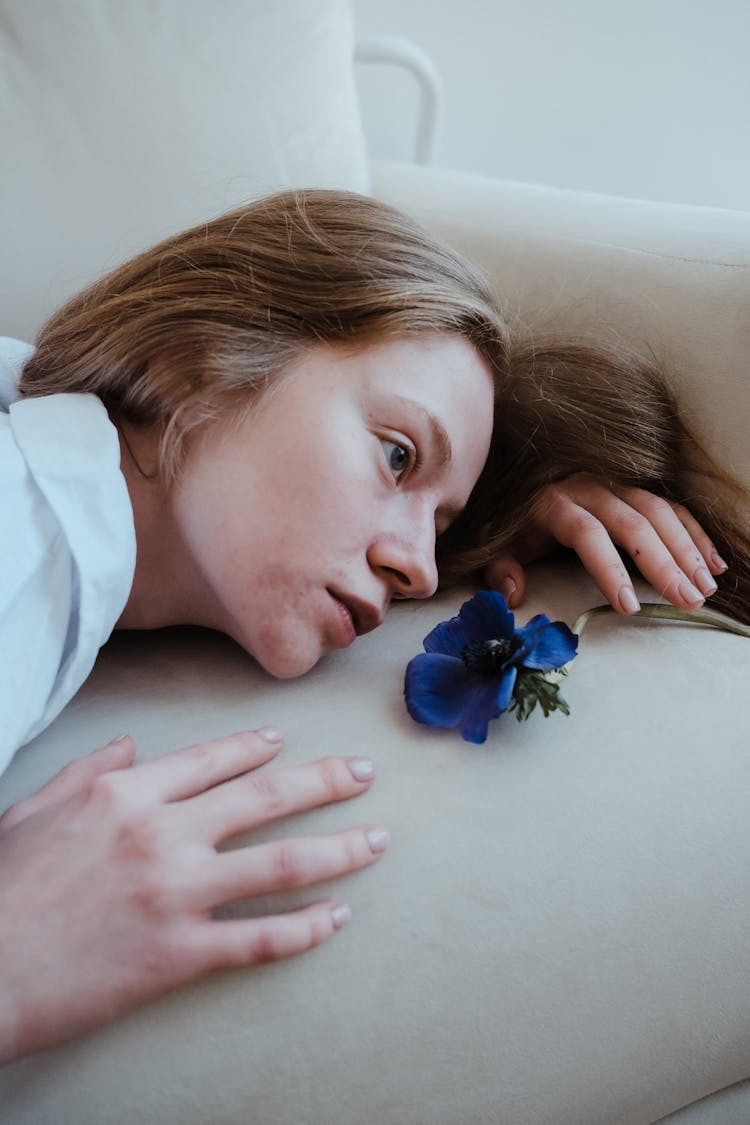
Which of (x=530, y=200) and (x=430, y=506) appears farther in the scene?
(x=530, y=200)

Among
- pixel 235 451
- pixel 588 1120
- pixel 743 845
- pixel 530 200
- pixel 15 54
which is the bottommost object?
pixel 588 1120

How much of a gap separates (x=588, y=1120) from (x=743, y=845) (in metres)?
0.18

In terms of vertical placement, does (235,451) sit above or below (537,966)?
above

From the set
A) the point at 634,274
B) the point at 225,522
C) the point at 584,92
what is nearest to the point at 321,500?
the point at 225,522

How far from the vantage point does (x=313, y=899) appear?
56 centimetres

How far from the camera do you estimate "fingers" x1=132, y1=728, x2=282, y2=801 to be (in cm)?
59

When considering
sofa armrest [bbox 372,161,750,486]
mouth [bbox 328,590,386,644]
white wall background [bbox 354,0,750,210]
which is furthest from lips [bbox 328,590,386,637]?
white wall background [bbox 354,0,750,210]

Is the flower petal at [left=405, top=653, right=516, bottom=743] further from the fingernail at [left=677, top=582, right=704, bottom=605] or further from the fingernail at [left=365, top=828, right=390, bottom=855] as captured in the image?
the fingernail at [left=677, top=582, right=704, bottom=605]

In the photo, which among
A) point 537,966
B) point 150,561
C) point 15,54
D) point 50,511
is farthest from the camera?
point 15,54

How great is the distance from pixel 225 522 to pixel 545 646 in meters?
0.29

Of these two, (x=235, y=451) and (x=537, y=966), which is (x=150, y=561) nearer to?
(x=235, y=451)

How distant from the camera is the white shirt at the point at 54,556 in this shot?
66 cm

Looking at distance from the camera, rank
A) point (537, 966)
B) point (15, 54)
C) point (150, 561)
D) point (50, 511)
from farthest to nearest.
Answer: point (15, 54) → point (150, 561) → point (50, 511) → point (537, 966)

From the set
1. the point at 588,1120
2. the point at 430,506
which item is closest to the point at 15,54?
the point at 430,506
